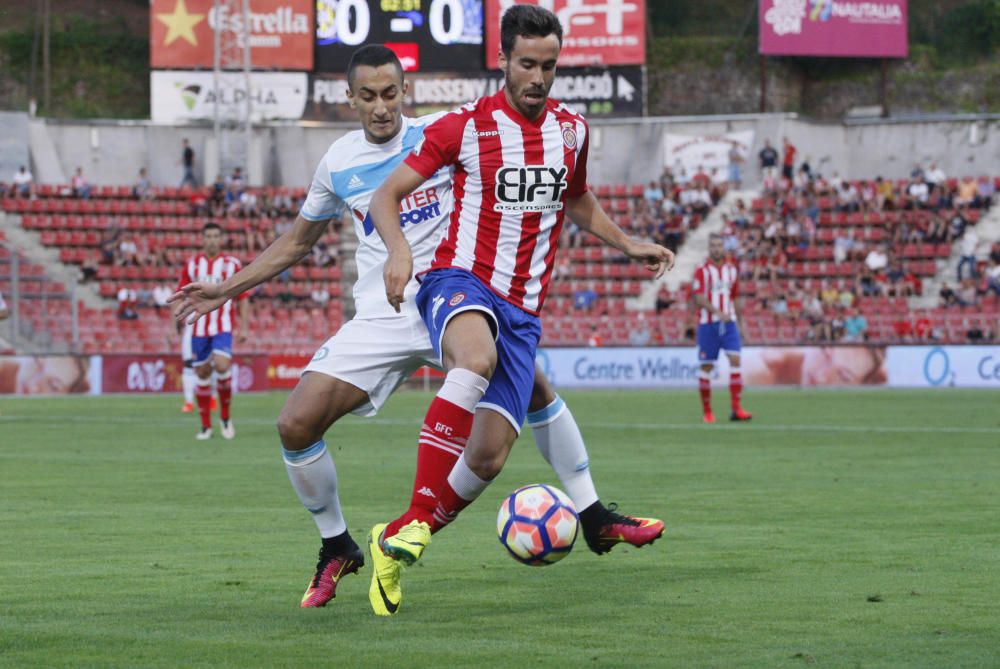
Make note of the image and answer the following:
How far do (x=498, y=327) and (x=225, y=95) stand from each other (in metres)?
40.3

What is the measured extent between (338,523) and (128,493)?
4.93 metres

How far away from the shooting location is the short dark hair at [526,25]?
6414 millimetres

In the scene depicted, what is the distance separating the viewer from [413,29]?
44.2 m

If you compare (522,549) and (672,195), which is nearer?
(522,549)

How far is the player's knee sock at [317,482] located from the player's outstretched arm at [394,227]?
0.83m

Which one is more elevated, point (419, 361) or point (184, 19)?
point (184, 19)

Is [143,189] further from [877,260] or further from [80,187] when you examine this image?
[877,260]

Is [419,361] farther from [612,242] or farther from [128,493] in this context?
[128,493]

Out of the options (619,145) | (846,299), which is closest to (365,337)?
(846,299)

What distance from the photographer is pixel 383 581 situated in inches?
237

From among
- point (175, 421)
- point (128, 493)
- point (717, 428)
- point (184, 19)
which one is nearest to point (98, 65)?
point (184, 19)

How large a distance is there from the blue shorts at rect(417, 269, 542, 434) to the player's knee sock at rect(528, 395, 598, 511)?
0.53 m

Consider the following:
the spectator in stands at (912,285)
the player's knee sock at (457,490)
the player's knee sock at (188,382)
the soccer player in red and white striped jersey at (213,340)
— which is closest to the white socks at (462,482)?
the player's knee sock at (457,490)

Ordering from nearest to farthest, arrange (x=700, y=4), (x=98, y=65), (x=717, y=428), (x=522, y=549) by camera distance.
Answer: (x=522, y=549), (x=717, y=428), (x=98, y=65), (x=700, y=4)
